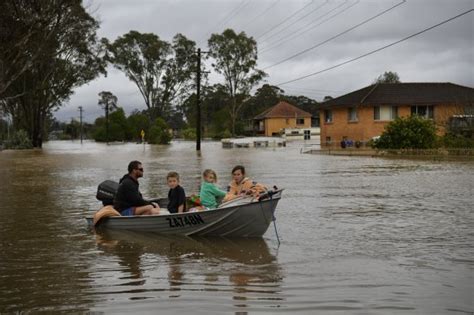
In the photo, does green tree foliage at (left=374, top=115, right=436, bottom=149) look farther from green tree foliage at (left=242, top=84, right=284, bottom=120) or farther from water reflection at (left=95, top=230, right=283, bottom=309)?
green tree foliage at (left=242, top=84, right=284, bottom=120)

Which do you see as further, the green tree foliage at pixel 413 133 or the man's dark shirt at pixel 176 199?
the green tree foliage at pixel 413 133

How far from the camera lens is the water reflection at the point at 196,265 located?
21.8 ft

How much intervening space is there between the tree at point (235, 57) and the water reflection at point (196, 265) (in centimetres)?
6994

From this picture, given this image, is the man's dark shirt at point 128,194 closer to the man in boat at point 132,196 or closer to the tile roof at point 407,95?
the man in boat at point 132,196

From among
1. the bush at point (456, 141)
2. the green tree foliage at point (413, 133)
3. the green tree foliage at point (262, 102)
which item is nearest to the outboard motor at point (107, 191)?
the green tree foliage at point (413, 133)

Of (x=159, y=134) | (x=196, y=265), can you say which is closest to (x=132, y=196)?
(x=196, y=265)

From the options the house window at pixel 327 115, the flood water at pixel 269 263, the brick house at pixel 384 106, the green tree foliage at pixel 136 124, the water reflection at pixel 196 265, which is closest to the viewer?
the flood water at pixel 269 263

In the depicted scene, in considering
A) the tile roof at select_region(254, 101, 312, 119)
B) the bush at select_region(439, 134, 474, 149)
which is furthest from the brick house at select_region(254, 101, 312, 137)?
the bush at select_region(439, 134, 474, 149)

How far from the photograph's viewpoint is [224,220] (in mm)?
9664

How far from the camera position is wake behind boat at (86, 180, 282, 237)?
9.45 meters

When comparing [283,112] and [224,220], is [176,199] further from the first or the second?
[283,112]

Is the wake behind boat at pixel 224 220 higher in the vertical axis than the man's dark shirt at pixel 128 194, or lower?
lower

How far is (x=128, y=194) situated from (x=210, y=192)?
150 cm

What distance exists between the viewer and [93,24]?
5528 centimetres
